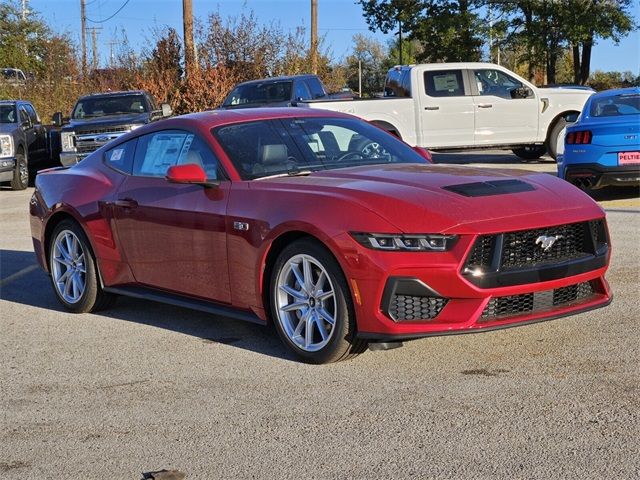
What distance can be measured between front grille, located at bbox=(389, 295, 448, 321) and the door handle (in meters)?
2.34

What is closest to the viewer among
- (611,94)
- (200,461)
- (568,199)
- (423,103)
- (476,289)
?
(200,461)

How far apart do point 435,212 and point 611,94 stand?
9.22 m

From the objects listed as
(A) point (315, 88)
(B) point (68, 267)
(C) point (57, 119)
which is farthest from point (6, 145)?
(B) point (68, 267)

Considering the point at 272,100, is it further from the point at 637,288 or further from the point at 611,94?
the point at 637,288

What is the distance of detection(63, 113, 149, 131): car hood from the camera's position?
63.3ft

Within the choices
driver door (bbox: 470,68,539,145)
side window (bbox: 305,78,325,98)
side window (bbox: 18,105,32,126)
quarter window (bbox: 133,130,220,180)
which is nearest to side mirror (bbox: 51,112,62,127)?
side window (bbox: 18,105,32,126)

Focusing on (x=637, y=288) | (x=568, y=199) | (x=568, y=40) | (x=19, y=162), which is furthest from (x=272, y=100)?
(x=568, y=40)

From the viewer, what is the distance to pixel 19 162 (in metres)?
19.8

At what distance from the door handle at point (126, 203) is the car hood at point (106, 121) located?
1278cm

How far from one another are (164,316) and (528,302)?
3.00 metres

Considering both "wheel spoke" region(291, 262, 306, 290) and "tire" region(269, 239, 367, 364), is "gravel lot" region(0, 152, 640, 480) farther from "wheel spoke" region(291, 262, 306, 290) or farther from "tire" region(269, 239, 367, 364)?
"wheel spoke" region(291, 262, 306, 290)

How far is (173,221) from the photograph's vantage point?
251 inches

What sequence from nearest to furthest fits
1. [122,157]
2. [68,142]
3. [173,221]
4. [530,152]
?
[173,221]
[122,157]
[68,142]
[530,152]

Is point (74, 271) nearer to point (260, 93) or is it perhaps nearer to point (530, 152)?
point (260, 93)
